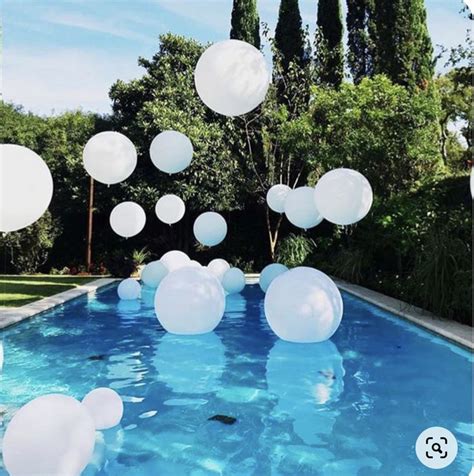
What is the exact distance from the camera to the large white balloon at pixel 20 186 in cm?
371

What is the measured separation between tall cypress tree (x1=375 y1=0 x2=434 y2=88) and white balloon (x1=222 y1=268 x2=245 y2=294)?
8.96 m

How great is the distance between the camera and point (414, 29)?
16.0m

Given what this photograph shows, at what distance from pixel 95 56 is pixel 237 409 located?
9.15 meters

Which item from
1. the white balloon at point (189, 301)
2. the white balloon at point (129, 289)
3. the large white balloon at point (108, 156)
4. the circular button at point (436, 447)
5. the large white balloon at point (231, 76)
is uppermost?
the large white balloon at point (231, 76)

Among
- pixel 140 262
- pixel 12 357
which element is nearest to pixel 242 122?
pixel 140 262

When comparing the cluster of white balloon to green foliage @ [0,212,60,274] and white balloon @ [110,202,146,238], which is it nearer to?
white balloon @ [110,202,146,238]

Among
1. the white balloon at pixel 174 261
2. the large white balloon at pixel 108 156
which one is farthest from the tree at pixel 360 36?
the large white balloon at pixel 108 156

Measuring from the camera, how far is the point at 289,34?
55.0 feet

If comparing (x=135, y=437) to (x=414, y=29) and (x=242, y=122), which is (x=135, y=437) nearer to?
(x=242, y=122)

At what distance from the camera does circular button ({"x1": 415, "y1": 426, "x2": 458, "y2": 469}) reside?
3479mm

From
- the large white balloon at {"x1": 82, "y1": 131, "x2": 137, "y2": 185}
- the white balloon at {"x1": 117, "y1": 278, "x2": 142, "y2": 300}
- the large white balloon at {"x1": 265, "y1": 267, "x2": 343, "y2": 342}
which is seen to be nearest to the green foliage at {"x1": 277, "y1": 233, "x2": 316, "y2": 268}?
the white balloon at {"x1": 117, "y1": 278, "x2": 142, "y2": 300}

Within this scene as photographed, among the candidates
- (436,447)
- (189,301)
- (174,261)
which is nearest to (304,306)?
(189,301)

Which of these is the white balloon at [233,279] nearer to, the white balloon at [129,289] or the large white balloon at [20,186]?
the white balloon at [129,289]

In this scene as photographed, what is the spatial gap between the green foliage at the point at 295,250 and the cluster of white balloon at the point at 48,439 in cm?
1158
